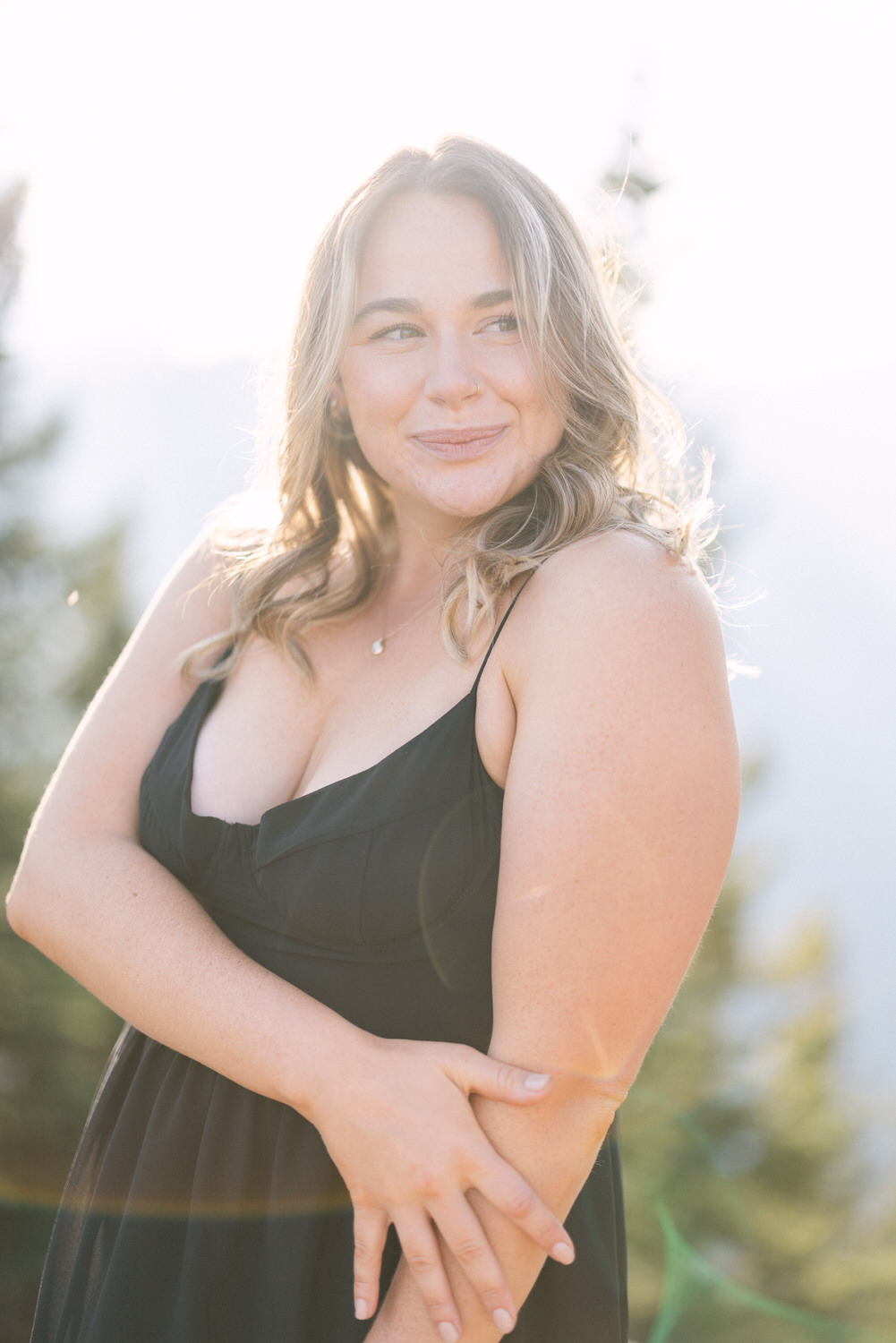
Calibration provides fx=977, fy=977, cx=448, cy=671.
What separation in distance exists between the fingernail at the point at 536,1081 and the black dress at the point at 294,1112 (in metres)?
0.22

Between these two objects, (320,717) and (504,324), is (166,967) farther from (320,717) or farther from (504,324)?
(504,324)

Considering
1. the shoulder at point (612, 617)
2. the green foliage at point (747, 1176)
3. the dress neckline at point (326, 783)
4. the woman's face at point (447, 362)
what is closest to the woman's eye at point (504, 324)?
the woman's face at point (447, 362)

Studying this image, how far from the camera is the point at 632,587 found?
1.21 metres

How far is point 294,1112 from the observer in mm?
1359

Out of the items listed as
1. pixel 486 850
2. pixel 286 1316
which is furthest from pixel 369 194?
pixel 286 1316

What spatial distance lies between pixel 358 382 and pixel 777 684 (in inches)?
212

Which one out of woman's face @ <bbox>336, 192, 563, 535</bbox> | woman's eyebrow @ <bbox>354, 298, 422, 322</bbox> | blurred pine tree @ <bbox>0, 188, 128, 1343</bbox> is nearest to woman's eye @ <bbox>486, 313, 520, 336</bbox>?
woman's face @ <bbox>336, 192, 563, 535</bbox>

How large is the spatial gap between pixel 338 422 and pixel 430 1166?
1.32m

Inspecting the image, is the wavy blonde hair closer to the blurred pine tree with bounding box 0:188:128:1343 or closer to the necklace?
the necklace

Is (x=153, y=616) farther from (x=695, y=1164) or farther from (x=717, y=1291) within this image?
(x=717, y=1291)

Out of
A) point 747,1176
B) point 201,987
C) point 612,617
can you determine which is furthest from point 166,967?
point 747,1176

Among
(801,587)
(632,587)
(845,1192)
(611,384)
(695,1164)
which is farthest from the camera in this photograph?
(801,587)

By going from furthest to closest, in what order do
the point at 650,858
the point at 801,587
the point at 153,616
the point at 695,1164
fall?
the point at 801,587 → the point at 695,1164 → the point at 153,616 → the point at 650,858

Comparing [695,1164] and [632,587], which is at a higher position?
[632,587]
